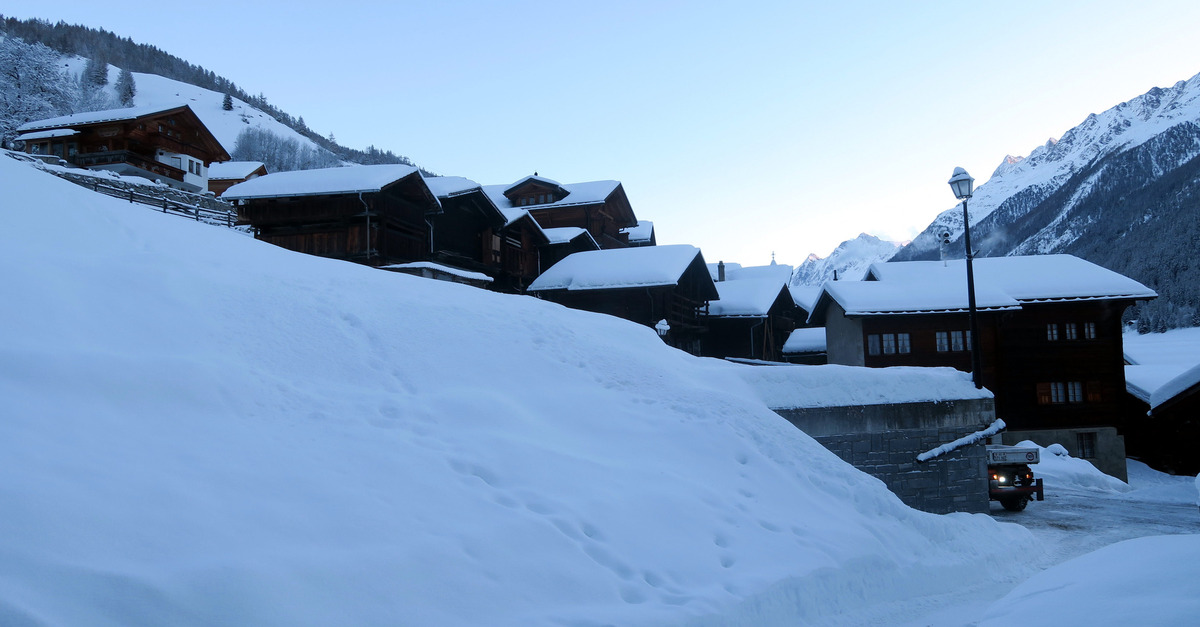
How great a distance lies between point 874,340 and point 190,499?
28.6 metres

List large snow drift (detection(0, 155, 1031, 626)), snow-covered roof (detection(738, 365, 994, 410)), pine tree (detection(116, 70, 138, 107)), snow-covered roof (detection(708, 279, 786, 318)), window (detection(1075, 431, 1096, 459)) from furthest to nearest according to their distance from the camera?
pine tree (detection(116, 70, 138, 107))
snow-covered roof (detection(708, 279, 786, 318))
window (detection(1075, 431, 1096, 459))
snow-covered roof (detection(738, 365, 994, 410))
large snow drift (detection(0, 155, 1031, 626))

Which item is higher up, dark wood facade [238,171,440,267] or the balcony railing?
the balcony railing

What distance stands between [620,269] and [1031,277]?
18.4 meters

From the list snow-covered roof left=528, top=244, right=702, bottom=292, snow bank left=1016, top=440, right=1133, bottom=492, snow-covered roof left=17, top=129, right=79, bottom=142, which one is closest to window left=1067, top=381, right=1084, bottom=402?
snow bank left=1016, top=440, right=1133, bottom=492

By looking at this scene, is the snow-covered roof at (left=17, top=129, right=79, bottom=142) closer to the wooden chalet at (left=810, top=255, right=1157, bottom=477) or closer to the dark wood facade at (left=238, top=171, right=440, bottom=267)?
the dark wood facade at (left=238, top=171, right=440, bottom=267)

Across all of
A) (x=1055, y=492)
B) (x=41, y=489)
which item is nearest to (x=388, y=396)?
(x=41, y=489)

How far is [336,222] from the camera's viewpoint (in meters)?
26.8

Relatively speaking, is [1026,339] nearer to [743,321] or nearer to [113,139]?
[743,321]

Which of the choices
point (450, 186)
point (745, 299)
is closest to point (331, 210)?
point (450, 186)

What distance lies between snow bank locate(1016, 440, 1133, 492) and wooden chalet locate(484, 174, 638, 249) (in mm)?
26868

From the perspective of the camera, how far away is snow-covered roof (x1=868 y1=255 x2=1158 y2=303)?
2992cm

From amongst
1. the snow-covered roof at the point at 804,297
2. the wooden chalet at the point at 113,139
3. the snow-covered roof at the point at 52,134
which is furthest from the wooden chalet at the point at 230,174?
the snow-covered roof at the point at 804,297

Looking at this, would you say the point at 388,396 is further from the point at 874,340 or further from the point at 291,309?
the point at 874,340

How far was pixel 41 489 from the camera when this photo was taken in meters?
4.29
